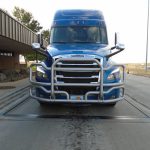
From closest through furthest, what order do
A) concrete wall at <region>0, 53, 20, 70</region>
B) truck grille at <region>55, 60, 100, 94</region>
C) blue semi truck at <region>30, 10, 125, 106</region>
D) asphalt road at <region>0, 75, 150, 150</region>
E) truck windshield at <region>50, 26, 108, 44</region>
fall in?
asphalt road at <region>0, 75, 150, 150</region>
blue semi truck at <region>30, 10, 125, 106</region>
truck grille at <region>55, 60, 100, 94</region>
truck windshield at <region>50, 26, 108, 44</region>
concrete wall at <region>0, 53, 20, 70</region>

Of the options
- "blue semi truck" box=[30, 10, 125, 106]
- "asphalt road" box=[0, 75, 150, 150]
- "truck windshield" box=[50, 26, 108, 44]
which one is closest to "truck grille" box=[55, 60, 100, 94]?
"blue semi truck" box=[30, 10, 125, 106]

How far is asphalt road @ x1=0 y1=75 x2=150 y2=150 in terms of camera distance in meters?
7.57

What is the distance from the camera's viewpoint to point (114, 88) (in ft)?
33.8

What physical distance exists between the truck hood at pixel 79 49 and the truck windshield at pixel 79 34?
1.34 ft

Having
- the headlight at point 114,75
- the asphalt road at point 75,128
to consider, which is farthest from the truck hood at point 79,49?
the asphalt road at point 75,128

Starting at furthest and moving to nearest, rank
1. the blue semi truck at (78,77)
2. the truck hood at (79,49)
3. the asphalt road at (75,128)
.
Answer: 1. the truck hood at (79,49)
2. the blue semi truck at (78,77)
3. the asphalt road at (75,128)

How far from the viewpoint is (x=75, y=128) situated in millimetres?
9211

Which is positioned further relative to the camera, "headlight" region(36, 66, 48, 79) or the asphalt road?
"headlight" region(36, 66, 48, 79)

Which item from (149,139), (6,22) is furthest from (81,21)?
(6,22)

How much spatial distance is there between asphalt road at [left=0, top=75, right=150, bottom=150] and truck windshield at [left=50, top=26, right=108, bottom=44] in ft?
7.25

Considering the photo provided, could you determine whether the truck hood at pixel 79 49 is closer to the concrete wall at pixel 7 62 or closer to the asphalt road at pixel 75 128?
the asphalt road at pixel 75 128

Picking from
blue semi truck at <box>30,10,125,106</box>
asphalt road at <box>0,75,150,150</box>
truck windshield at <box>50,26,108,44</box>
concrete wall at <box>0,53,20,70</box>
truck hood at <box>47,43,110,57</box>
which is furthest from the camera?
concrete wall at <box>0,53,20,70</box>

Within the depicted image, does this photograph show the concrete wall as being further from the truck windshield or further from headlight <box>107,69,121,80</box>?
headlight <box>107,69,121,80</box>

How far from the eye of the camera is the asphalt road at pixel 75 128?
7566 millimetres
